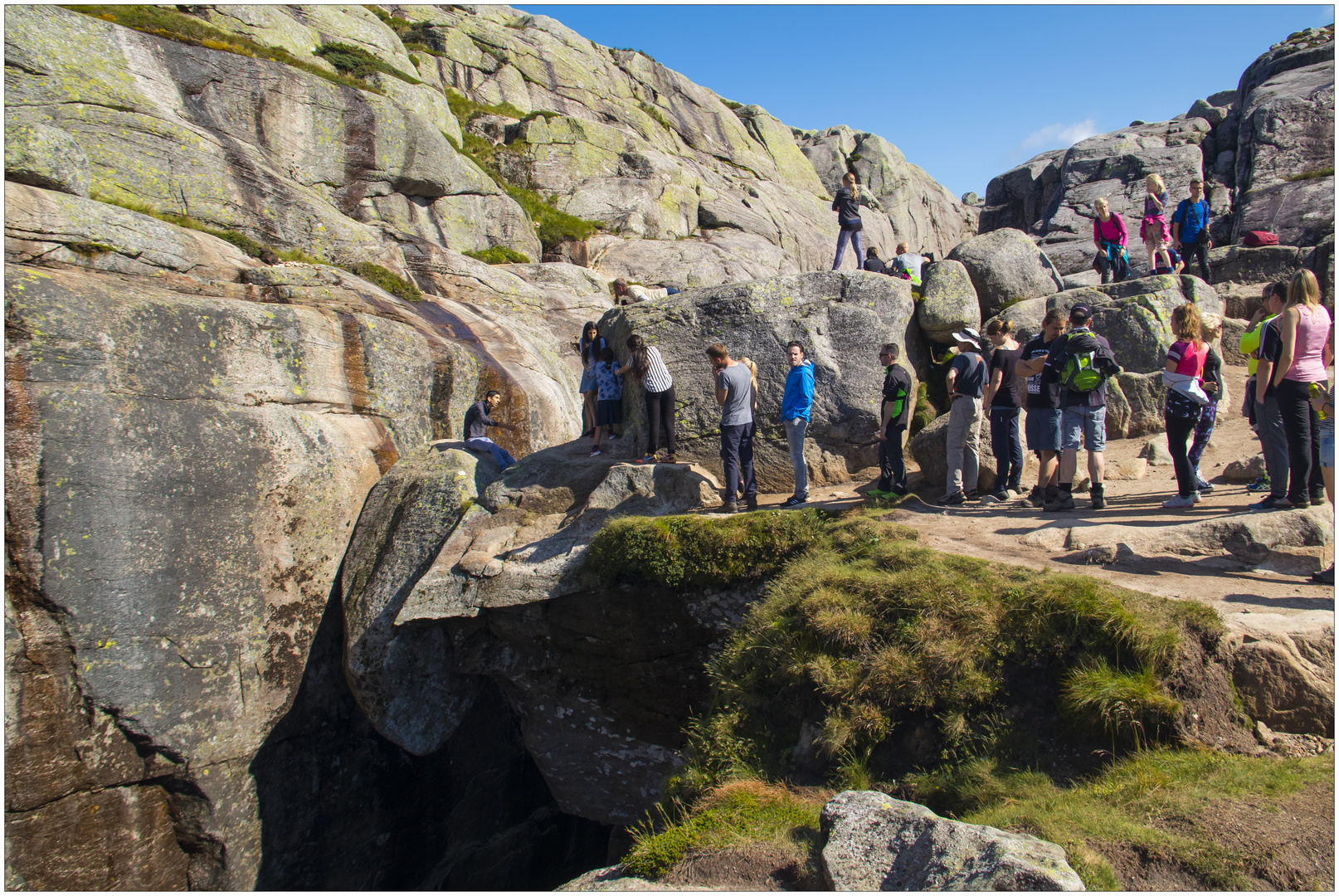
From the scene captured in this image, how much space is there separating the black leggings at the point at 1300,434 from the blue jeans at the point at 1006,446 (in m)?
2.73

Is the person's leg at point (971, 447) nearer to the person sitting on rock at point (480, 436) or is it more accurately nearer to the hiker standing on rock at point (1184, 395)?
the hiker standing on rock at point (1184, 395)

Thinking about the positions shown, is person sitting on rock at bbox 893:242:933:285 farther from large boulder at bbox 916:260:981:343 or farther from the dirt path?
the dirt path

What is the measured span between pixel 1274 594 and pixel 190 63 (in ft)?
84.3

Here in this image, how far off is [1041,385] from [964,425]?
3.53ft

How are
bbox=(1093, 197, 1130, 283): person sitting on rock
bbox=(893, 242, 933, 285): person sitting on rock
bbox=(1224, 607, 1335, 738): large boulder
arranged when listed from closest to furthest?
1. bbox=(1224, 607, 1335, 738): large boulder
2. bbox=(893, 242, 933, 285): person sitting on rock
3. bbox=(1093, 197, 1130, 283): person sitting on rock

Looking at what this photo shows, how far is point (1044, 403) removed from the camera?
861 centimetres

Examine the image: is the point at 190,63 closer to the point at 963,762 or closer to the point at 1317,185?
the point at 963,762

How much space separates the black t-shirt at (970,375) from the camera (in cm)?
920

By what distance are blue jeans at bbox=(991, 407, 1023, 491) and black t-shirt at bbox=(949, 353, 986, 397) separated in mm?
353

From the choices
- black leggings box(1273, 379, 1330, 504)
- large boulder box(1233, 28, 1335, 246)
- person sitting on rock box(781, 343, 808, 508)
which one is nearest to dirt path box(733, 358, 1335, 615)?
black leggings box(1273, 379, 1330, 504)

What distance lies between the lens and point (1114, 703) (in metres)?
5.12

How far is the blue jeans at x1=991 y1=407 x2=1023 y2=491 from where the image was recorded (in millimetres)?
9109

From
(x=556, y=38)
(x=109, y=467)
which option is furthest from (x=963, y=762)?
(x=556, y=38)

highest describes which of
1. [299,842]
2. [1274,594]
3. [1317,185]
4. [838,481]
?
[1317,185]
